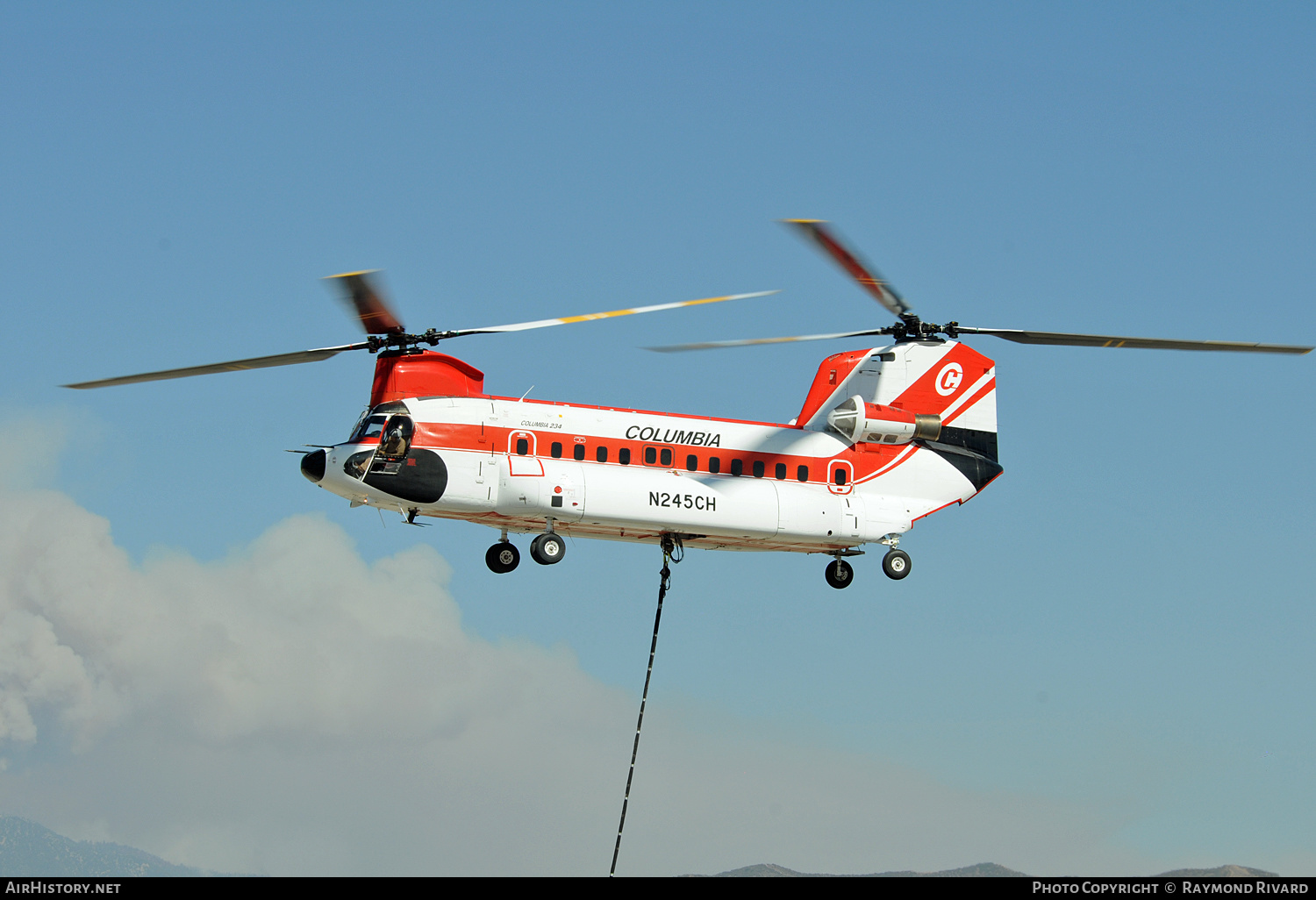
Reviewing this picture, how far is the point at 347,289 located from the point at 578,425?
6373mm

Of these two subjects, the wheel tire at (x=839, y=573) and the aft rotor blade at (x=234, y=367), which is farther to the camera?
the wheel tire at (x=839, y=573)

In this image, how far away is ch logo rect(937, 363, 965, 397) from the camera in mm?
38688

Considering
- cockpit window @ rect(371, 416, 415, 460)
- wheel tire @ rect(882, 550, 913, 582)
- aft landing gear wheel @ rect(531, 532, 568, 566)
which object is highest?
wheel tire @ rect(882, 550, 913, 582)

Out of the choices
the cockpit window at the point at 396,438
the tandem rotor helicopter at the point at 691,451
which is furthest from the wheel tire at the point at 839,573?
the cockpit window at the point at 396,438

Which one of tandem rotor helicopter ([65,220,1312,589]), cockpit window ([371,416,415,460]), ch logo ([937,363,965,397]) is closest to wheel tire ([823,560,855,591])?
tandem rotor helicopter ([65,220,1312,589])

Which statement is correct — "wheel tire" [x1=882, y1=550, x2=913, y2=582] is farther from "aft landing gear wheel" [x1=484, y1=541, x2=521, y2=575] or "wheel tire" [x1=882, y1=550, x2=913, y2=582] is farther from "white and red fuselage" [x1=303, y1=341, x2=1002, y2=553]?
"aft landing gear wheel" [x1=484, y1=541, x2=521, y2=575]

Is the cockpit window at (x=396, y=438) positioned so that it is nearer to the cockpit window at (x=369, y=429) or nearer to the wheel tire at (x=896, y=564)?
the cockpit window at (x=369, y=429)

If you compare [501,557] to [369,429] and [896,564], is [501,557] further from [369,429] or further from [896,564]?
[896,564]

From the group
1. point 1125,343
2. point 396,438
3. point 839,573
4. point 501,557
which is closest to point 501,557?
point 501,557

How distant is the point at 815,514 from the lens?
35.9m

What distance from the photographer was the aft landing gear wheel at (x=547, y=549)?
33.5m

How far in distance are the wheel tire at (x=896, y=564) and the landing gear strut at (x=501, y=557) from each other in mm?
10004

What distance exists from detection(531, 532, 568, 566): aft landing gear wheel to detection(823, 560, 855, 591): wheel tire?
796 centimetres
